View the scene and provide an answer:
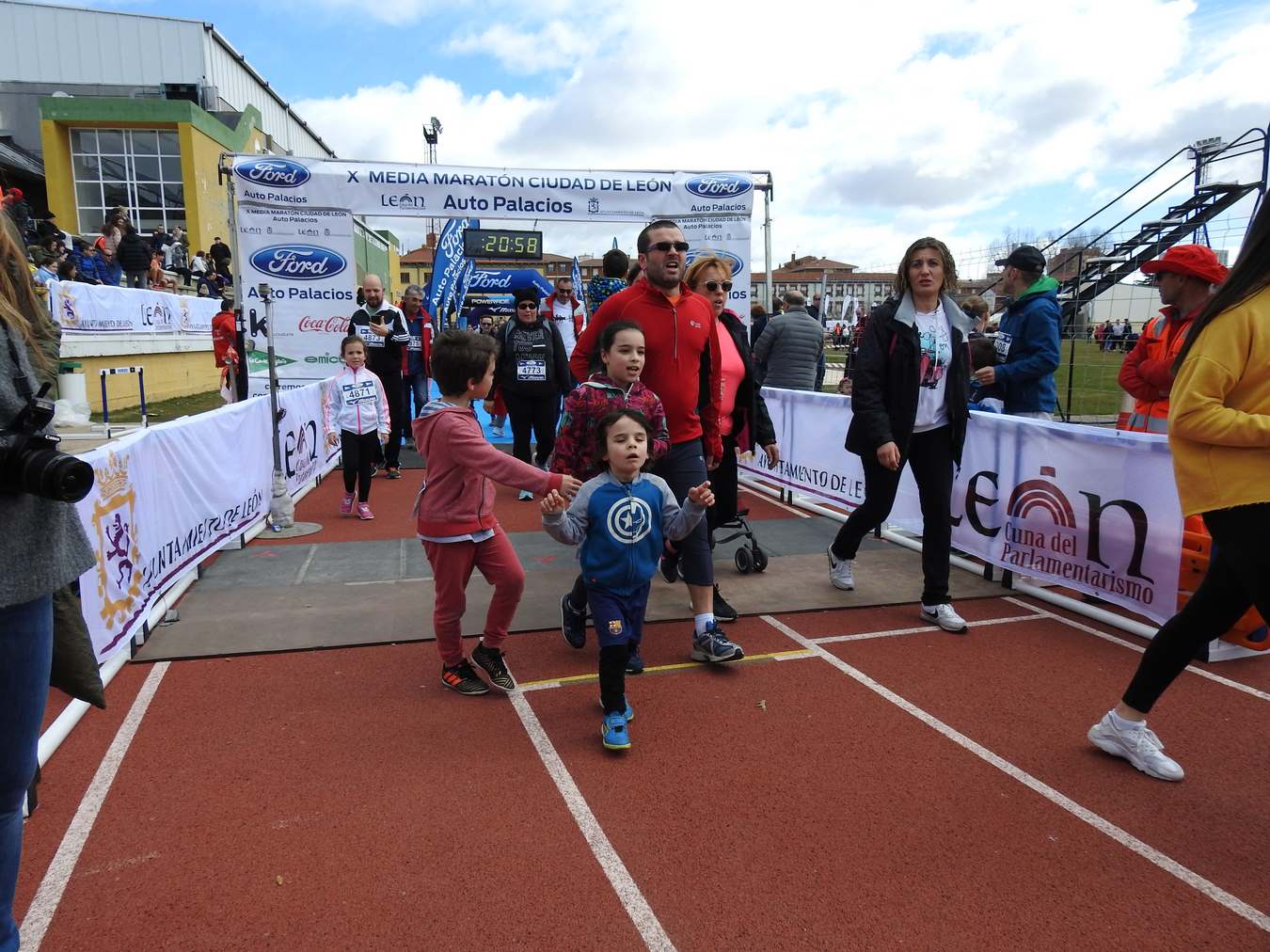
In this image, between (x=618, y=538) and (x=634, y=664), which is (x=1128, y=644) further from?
(x=618, y=538)

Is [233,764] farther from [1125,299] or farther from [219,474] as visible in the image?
[1125,299]

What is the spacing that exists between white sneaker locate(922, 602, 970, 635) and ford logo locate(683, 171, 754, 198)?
7.56m

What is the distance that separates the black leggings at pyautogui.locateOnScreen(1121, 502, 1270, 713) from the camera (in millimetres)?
2473

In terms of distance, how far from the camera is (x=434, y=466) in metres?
3.73

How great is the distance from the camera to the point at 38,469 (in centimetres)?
150

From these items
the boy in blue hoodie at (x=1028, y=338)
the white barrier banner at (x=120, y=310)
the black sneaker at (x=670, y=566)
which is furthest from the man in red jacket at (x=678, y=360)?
the white barrier banner at (x=120, y=310)

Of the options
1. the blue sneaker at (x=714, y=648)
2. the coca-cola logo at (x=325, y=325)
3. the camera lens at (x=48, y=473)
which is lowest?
the blue sneaker at (x=714, y=648)

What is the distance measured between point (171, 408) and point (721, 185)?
12756 millimetres

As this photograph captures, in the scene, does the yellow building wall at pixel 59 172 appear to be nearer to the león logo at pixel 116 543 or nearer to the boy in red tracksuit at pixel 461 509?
the león logo at pixel 116 543

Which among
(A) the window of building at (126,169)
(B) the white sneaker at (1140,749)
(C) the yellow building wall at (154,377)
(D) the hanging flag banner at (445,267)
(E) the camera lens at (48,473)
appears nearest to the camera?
(E) the camera lens at (48,473)

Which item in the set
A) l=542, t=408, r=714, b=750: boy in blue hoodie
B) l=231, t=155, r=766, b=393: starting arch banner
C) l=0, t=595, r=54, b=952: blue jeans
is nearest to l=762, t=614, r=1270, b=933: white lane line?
l=542, t=408, r=714, b=750: boy in blue hoodie

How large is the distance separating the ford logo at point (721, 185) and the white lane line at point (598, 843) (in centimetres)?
873

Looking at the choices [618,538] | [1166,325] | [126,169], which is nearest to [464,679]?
[618,538]

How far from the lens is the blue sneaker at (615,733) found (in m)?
3.32
